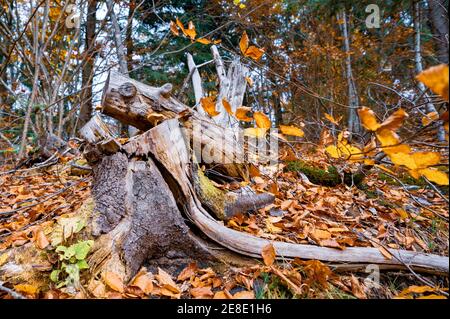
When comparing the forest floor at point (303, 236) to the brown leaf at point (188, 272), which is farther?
the brown leaf at point (188, 272)

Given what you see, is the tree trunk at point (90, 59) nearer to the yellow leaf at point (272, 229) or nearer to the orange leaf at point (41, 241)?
the orange leaf at point (41, 241)

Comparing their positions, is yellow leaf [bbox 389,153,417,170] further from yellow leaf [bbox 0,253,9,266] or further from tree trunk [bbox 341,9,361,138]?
tree trunk [bbox 341,9,361,138]

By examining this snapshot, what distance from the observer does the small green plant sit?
1.19 metres

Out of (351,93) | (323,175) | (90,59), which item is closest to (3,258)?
(323,175)

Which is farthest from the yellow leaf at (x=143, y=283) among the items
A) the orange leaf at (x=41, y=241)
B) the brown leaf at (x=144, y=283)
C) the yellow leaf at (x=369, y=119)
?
the yellow leaf at (x=369, y=119)

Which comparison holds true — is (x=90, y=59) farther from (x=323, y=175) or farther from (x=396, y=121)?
(x=396, y=121)

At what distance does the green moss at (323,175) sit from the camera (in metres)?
2.58

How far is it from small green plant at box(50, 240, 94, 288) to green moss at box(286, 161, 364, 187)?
2.18m

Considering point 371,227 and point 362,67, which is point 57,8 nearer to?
point 371,227

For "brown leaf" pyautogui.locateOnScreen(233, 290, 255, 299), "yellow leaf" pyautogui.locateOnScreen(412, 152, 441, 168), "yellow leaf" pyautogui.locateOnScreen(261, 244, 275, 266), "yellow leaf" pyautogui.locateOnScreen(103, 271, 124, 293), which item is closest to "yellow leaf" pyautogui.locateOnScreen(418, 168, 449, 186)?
"yellow leaf" pyautogui.locateOnScreen(412, 152, 441, 168)

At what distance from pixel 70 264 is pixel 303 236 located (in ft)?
4.32

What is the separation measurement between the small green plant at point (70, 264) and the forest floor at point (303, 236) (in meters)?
0.04

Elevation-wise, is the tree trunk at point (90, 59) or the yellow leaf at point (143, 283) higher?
the tree trunk at point (90, 59)

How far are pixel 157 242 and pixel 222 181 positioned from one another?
0.86m
